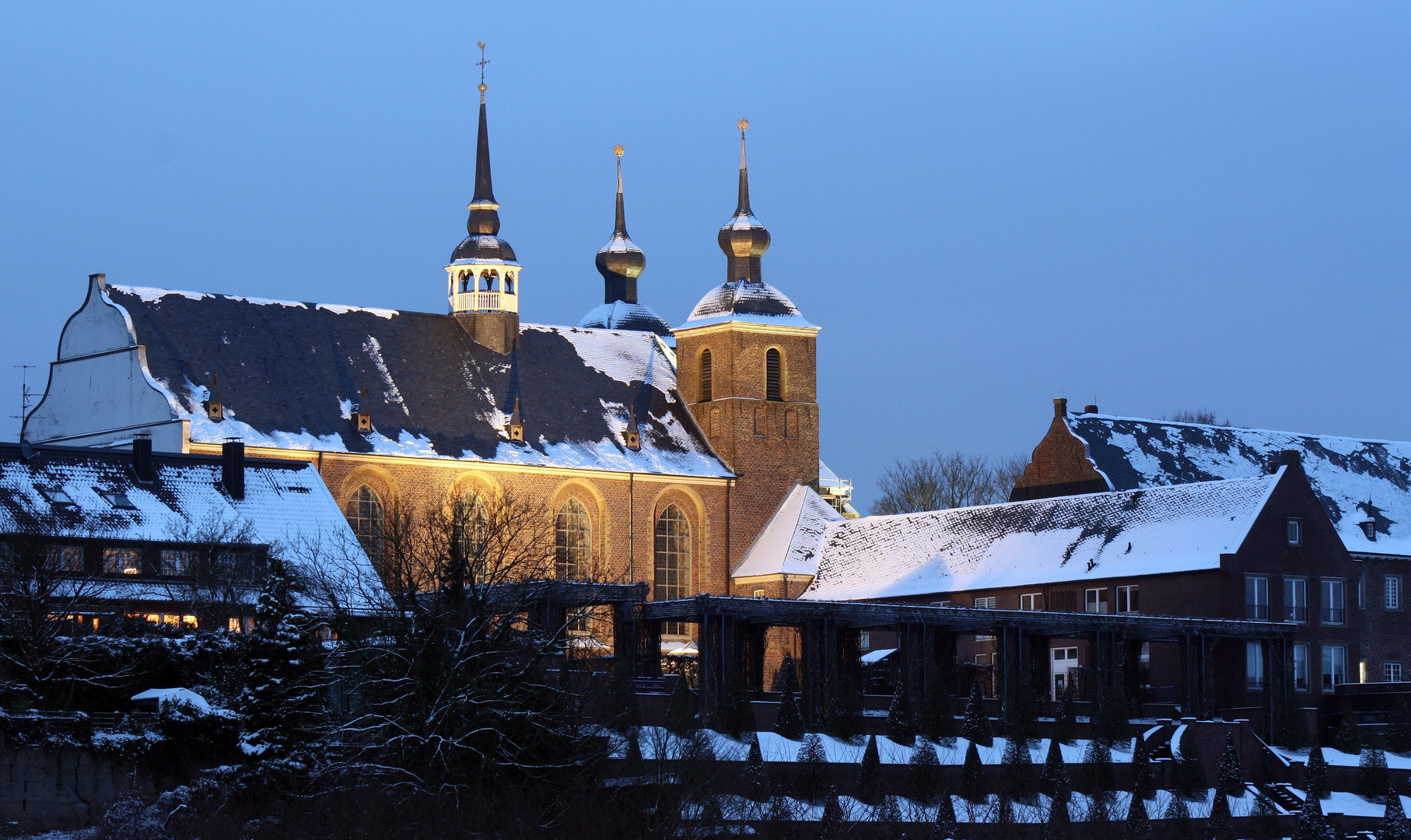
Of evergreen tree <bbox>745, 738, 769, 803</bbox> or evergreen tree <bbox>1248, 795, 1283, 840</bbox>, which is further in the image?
evergreen tree <bbox>1248, 795, 1283, 840</bbox>

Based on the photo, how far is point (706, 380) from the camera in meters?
89.2

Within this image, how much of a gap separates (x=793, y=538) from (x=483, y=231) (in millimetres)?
15929

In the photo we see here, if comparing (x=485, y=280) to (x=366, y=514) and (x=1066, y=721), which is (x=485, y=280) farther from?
(x=1066, y=721)

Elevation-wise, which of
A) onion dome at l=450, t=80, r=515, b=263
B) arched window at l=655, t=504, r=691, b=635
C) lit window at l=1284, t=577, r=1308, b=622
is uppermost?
onion dome at l=450, t=80, r=515, b=263

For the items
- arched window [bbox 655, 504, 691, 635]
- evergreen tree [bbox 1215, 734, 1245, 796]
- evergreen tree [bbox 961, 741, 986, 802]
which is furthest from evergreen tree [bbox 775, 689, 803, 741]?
arched window [bbox 655, 504, 691, 635]

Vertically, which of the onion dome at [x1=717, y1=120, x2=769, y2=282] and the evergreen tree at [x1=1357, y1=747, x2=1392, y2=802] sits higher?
the onion dome at [x1=717, y1=120, x2=769, y2=282]

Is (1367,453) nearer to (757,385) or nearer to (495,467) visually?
(757,385)

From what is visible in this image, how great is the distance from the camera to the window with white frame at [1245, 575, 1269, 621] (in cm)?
7225

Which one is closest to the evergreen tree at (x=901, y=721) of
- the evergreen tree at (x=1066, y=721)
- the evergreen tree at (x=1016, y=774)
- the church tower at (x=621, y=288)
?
the evergreen tree at (x=1016, y=774)

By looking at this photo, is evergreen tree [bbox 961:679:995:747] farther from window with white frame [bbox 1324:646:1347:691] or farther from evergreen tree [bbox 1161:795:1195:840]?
window with white frame [bbox 1324:646:1347:691]

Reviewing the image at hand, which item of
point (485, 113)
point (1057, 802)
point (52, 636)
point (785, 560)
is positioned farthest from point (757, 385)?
point (52, 636)

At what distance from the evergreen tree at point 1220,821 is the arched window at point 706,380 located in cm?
3298

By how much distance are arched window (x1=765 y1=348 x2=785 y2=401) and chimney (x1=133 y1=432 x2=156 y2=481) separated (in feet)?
98.2

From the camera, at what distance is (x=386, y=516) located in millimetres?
71062
